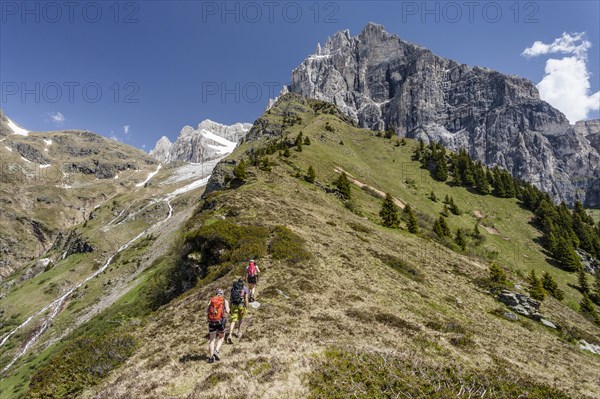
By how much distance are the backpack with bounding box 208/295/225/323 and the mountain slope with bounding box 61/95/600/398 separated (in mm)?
1734

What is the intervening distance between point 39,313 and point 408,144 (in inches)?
4955

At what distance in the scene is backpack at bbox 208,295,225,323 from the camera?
14.4 m

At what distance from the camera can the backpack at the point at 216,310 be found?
14.4 meters

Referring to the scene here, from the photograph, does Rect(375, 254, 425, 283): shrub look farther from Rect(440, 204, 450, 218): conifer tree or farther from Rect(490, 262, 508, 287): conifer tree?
Rect(440, 204, 450, 218): conifer tree

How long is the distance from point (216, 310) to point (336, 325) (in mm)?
6875

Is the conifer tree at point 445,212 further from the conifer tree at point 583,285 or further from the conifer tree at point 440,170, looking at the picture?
the conifer tree at point 583,285

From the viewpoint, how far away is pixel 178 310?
68.7 feet

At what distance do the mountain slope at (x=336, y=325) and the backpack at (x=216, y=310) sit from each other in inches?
68.3

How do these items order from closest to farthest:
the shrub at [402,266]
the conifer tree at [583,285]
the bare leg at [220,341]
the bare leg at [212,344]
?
the bare leg at [212,344]
the bare leg at [220,341]
the shrub at [402,266]
the conifer tree at [583,285]

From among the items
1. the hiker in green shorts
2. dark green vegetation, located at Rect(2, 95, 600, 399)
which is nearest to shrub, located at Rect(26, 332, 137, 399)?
dark green vegetation, located at Rect(2, 95, 600, 399)

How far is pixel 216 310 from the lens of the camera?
47.9ft

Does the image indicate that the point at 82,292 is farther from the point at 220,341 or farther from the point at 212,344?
the point at 212,344

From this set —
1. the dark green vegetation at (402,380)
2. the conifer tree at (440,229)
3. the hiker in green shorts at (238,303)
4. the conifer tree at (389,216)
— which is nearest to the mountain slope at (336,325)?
the dark green vegetation at (402,380)

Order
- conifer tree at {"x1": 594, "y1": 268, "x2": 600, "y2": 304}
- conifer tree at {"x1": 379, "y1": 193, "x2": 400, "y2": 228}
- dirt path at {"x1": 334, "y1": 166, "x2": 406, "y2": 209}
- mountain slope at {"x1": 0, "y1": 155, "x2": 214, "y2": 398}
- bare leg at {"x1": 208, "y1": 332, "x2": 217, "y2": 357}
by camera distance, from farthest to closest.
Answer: dirt path at {"x1": 334, "y1": 166, "x2": 406, "y2": 209}, conifer tree at {"x1": 594, "y1": 268, "x2": 600, "y2": 304}, conifer tree at {"x1": 379, "y1": 193, "x2": 400, "y2": 228}, mountain slope at {"x1": 0, "y1": 155, "x2": 214, "y2": 398}, bare leg at {"x1": 208, "y1": 332, "x2": 217, "y2": 357}
